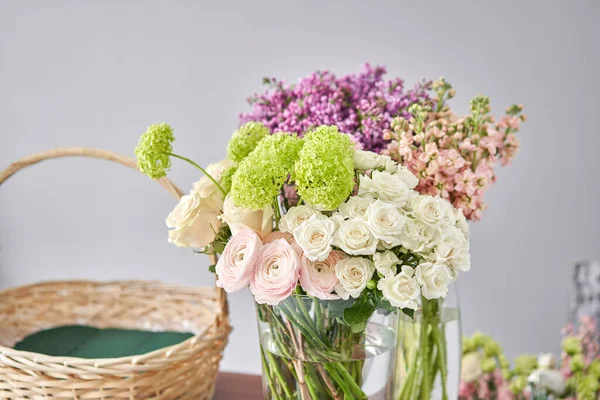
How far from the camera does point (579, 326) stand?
1.56 m

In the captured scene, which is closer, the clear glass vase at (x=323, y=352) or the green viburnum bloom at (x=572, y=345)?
the clear glass vase at (x=323, y=352)

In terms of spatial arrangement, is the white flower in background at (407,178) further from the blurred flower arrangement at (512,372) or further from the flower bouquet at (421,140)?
the blurred flower arrangement at (512,372)

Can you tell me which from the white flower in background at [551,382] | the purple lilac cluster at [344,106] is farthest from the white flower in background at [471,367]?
the purple lilac cluster at [344,106]

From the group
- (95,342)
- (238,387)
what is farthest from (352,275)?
(95,342)

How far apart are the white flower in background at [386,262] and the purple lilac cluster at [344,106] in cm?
22

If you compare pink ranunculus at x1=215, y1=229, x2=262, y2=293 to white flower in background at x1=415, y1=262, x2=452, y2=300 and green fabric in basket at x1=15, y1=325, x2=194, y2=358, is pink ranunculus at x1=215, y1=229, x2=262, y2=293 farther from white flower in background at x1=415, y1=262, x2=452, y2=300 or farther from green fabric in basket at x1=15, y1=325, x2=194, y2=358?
green fabric in basket at x1=15, y1=325, x2=194, y2=358

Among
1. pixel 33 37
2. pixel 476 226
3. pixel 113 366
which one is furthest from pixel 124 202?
pixel 113 366

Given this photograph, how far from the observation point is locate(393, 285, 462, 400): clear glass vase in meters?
0.79

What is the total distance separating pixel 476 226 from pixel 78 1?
1.56 m

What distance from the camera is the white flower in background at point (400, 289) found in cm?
54

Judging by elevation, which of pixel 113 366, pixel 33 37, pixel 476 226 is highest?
pixel 33 37

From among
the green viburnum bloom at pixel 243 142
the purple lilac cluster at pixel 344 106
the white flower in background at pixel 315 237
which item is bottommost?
the white flower in background at pixel 315 237

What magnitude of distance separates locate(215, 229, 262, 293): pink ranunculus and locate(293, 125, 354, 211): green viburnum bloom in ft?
0.24

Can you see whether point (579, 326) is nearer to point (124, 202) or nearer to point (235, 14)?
point (235, 14)
